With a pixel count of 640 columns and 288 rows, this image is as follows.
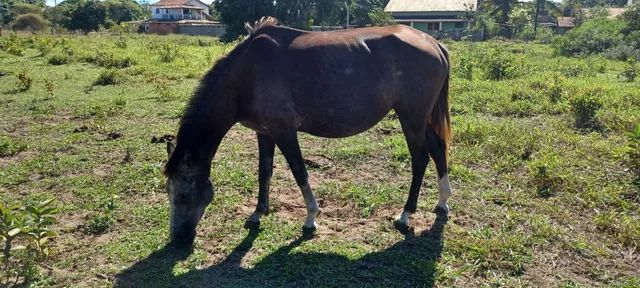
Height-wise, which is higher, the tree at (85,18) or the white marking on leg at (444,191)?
the tree at (85,18)

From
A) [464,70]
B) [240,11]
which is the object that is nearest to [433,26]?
[240,11]

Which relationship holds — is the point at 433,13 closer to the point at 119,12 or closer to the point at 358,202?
the point at 119,12

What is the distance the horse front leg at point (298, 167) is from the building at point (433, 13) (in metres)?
48.4

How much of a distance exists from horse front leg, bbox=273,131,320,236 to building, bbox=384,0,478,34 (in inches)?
1904

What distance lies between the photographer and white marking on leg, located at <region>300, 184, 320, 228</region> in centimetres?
437

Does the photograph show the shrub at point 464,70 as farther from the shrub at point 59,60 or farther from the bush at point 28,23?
the bush at point 28,23

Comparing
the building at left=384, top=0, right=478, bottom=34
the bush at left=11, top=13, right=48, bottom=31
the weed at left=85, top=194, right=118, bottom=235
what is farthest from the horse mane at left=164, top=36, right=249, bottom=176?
the bush at left=11, top=13, right=48, bottom=31

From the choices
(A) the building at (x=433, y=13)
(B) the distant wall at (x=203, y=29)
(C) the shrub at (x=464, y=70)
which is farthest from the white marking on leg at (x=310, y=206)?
(B) the distant wall at (x=203, y=29)

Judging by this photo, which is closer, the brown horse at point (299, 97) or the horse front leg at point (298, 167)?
the brown horse at point (299, 97)

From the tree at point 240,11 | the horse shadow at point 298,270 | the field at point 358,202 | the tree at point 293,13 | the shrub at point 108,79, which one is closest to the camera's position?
the horse shadow at point 298,270

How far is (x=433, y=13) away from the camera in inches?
2060

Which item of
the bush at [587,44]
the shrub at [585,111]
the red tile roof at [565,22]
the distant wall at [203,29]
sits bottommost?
the shrub at [585,111]

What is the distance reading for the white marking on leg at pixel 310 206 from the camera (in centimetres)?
437

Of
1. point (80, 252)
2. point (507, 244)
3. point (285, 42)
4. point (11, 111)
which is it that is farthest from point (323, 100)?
point (11, 111)
